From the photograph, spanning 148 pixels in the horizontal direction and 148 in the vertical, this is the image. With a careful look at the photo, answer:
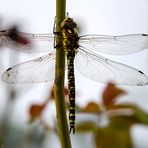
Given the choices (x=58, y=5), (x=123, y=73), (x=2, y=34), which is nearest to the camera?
(x=58, y=5)

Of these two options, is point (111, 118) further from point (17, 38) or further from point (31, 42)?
point (17, 38)

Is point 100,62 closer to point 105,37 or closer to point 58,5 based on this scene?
point 105,37

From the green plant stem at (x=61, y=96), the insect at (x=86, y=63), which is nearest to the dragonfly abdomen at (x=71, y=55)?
the insect at (x=86, y=63)

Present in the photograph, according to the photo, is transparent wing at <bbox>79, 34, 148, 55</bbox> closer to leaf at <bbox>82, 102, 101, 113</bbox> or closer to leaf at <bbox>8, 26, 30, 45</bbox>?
leaf at <bbox>8, 26, 30, 45</bbox>

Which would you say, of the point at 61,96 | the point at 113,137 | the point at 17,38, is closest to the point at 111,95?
the point at 113,137

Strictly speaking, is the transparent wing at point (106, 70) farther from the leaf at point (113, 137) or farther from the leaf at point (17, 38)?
the leaf at point (113, 137)

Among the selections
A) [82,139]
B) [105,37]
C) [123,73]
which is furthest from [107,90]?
[123,73]
